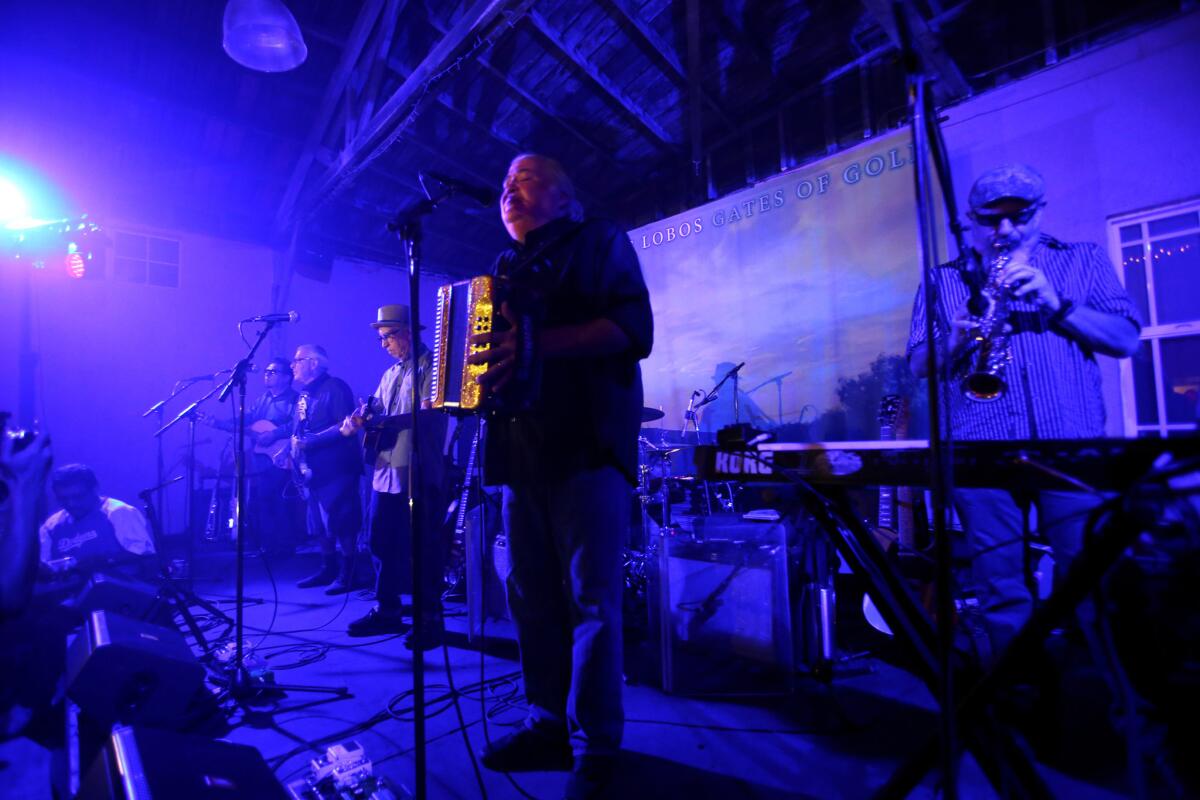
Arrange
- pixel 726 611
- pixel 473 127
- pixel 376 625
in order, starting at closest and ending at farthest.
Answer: pixel 726 611 → pixel 376 625 → pixel 473 127

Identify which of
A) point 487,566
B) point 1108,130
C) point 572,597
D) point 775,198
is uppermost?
point 775,198

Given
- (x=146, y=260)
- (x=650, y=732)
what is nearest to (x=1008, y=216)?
(x=650, y=732)

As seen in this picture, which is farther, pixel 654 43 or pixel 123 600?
pixel 654 43

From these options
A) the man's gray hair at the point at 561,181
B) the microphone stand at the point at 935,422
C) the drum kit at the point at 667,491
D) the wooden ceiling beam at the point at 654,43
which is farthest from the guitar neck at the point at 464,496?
the wooden ceiling beam at the point at 654,43

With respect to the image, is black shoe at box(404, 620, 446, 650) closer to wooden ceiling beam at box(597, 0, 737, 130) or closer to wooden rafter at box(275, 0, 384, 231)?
wooden ceiling beam at box(597, 0, 737, 130)

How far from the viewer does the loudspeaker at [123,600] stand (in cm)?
361

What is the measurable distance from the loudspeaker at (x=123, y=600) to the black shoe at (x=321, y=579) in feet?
5.23

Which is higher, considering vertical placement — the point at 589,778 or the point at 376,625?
the point at 589,778

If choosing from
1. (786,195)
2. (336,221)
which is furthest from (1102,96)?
(336,221)

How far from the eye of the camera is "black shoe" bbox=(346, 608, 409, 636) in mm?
3773

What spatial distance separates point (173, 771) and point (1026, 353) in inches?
122

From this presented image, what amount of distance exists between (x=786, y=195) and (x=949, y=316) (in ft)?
13.7

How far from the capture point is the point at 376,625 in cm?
383

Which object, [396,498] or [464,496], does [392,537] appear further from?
[464,496]
